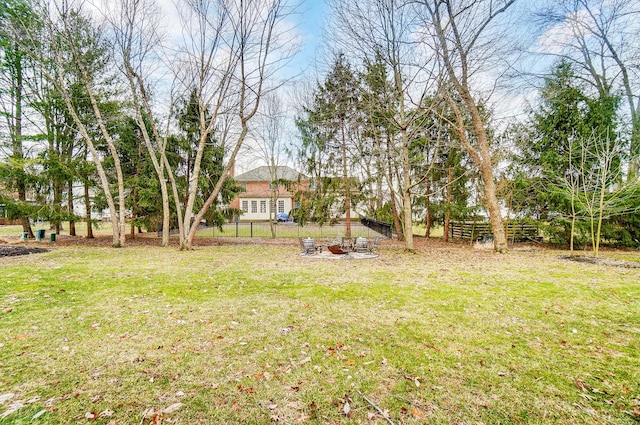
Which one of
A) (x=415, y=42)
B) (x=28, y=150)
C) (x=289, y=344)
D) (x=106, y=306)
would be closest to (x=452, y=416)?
(x=289, y=344)

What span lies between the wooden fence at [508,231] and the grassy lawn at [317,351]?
9643 millimetres

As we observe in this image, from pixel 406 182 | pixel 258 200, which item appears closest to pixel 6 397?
pixel 406 182

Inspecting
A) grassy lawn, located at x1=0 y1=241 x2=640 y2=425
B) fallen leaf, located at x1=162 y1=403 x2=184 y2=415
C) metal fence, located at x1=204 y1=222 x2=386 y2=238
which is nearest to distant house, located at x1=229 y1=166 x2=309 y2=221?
metal fence, located at x1=204 y1=222 x2=386 y2=238

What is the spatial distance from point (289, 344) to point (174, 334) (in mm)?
1584

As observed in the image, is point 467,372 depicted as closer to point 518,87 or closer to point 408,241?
point 408,241

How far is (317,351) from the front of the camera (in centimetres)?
338

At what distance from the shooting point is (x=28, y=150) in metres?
14.2

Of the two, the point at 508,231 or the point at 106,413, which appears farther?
the point at 508,231

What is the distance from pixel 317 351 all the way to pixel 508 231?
16133mm

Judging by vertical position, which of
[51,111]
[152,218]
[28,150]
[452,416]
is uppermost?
[51,111]

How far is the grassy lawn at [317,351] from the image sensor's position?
238cm

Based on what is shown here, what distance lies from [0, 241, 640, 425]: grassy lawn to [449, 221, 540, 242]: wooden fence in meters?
9.64

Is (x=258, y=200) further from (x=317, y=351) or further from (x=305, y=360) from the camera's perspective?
(x=305, y=360)

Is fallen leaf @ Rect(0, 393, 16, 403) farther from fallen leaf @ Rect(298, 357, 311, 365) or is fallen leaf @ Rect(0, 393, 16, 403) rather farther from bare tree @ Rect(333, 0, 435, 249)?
bare tree @ Rect(333, 0, 435, 249)
